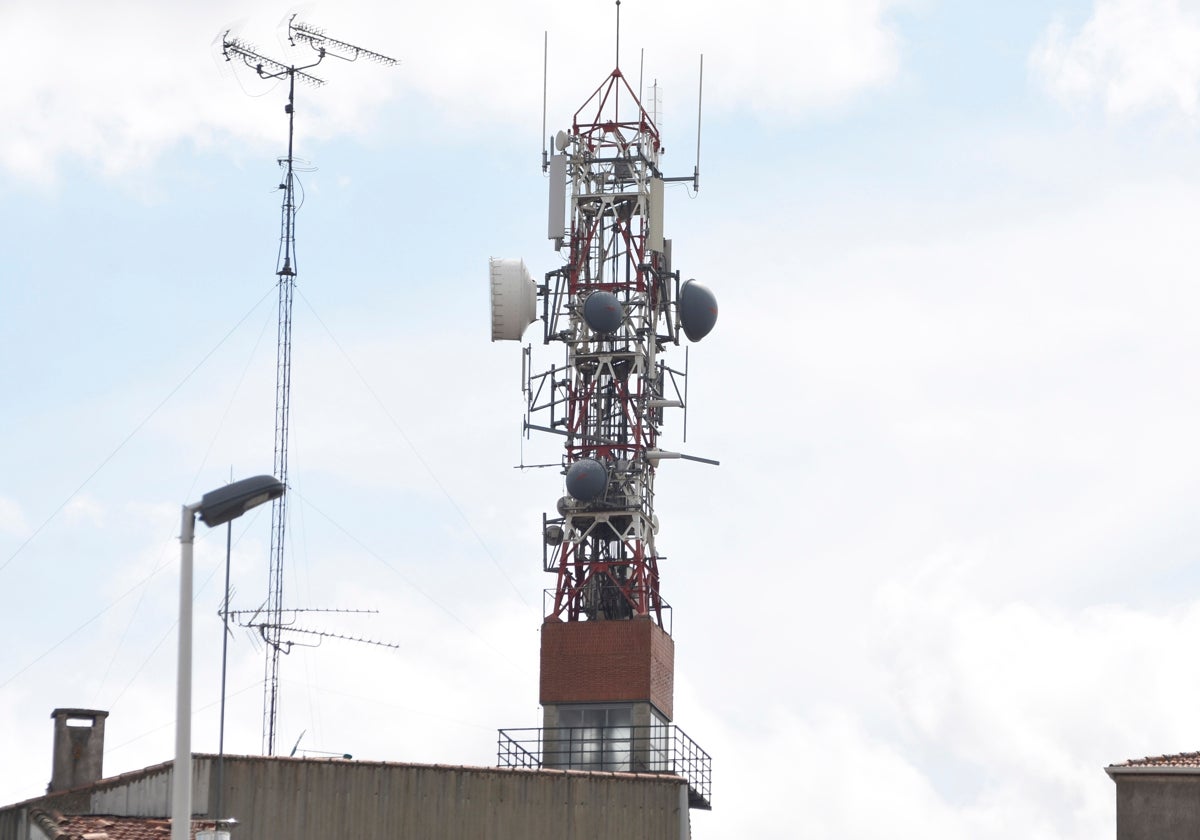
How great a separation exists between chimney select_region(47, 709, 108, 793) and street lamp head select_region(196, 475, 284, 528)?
24.9m

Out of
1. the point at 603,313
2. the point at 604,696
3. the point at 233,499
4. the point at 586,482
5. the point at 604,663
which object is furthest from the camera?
the point at 603,313

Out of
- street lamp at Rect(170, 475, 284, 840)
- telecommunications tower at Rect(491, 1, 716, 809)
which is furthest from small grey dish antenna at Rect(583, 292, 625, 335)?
street lamp at Rect(170, 475, 284, 840)

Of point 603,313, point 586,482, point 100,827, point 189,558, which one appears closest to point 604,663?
point 586,482

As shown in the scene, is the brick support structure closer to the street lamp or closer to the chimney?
the chimney

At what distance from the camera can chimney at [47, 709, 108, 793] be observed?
185 feet

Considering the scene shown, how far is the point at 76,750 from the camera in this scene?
56.5 meters

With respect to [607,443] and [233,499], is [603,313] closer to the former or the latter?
[607,443]

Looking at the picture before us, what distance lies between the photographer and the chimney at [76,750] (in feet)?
185

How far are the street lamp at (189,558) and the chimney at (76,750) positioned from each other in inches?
941

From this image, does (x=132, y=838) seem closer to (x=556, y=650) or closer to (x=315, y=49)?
(x=556, y=650)

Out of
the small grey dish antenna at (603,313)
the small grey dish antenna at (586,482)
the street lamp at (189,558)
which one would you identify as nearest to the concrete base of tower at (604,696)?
the small grey dish antenna at (586,482)

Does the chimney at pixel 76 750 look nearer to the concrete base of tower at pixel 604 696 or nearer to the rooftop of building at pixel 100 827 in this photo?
the rooftop of building at pixel 100 827

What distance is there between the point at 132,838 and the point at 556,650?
21856 mm

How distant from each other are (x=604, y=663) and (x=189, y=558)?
38.5 metres
